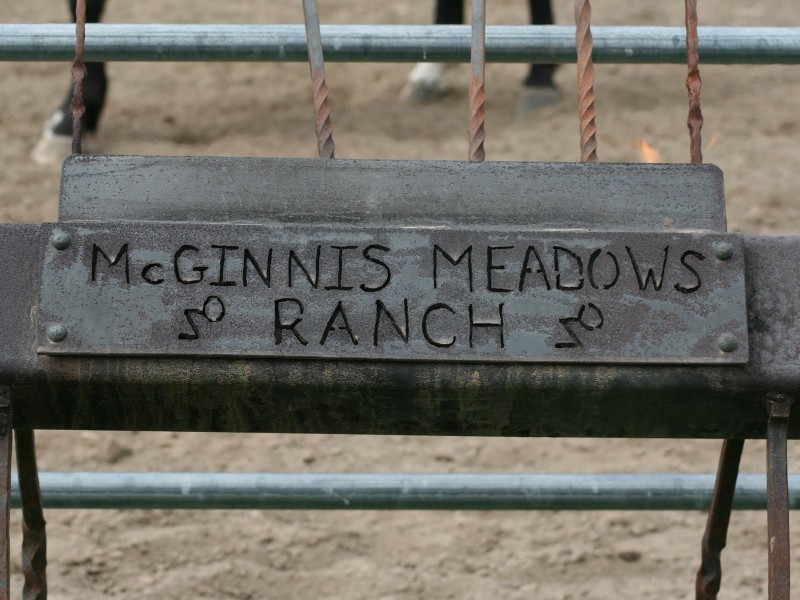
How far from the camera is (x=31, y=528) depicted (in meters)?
1.40

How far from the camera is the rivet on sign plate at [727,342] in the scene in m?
1.09

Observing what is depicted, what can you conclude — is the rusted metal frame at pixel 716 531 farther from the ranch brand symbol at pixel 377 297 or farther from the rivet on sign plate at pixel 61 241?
the rivet on sign plate at pixel 61 241

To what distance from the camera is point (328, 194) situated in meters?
1.14

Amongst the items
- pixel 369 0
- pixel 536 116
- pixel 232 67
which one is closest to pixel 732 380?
pixel 536 116

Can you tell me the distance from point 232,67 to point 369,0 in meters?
0.55

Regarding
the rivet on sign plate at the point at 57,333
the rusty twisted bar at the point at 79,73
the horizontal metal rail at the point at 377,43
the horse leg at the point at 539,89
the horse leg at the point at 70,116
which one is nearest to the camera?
the rivet on sign plate at the point at 57,333

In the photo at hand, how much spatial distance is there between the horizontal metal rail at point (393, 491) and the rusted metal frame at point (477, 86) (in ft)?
1.66

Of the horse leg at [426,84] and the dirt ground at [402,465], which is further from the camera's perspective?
the horse leg at [426,84]

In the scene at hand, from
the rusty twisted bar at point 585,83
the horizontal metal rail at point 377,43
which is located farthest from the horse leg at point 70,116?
the rusty twisted bar at point 585,83

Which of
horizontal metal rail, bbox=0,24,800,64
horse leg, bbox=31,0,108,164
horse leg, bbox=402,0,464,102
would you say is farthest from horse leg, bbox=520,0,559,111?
horizontal metal rail, bbox=0,24,800,64

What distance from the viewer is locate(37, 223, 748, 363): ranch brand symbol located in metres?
1.09

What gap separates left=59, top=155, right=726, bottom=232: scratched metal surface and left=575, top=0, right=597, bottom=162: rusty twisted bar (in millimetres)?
130

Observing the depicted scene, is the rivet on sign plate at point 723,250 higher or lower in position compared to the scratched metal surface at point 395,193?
lower

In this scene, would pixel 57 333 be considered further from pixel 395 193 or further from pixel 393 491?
pixel 393 491
